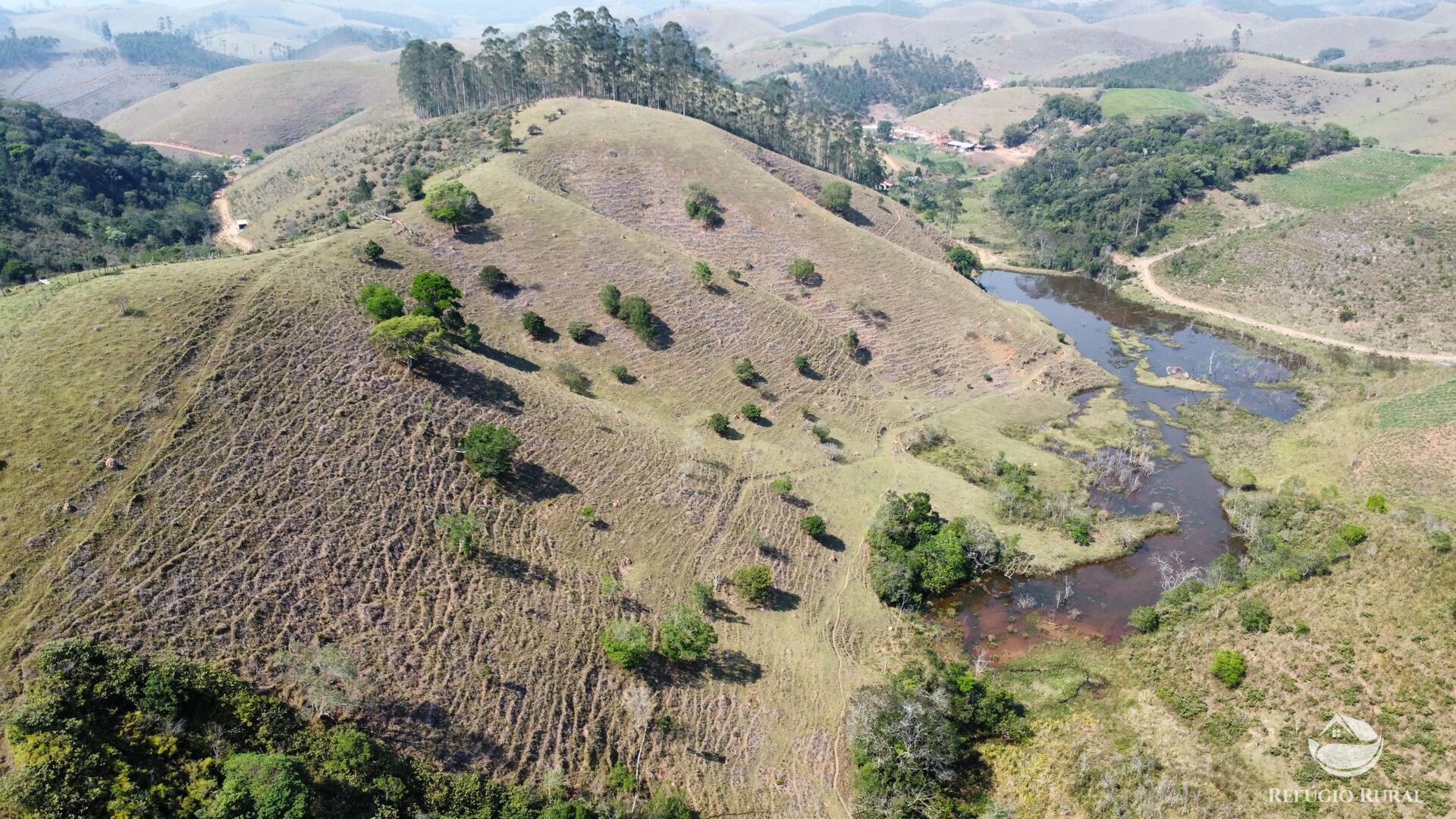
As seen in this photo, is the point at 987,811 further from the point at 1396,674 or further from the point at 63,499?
the point at 63,499

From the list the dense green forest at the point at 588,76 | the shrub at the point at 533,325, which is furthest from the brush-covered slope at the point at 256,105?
the shrub at the point at 533,325

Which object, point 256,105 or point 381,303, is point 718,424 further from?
point 256,105

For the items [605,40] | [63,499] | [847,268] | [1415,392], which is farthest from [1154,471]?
[605,40]

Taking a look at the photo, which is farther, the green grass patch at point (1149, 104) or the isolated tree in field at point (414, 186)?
the green grass patch at point (1149, 104)

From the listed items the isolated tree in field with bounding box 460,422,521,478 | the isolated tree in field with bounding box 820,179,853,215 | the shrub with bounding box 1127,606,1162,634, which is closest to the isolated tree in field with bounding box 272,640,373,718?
the isolated tree in field with bounding box 460,422,521,478

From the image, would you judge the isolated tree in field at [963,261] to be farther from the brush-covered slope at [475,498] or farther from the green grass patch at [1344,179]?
the green grass patch at [1344,179]

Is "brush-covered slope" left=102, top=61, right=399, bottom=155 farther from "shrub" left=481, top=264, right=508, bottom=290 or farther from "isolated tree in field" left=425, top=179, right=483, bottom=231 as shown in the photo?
"shrub" left=481, top=264, right=508, bottom=290

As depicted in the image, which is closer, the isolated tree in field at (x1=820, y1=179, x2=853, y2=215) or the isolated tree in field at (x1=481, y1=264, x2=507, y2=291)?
the isolated tree in field at (x1=481, y1=264, x2=507, y2=291)
